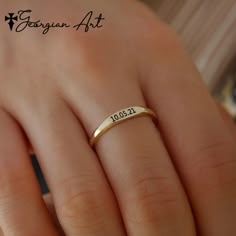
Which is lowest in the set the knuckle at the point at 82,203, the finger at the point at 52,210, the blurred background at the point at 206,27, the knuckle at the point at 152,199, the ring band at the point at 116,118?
the finger at the point at 52,210

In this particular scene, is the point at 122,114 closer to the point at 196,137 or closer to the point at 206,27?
the point at 196,137

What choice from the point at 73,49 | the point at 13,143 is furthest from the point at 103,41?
the point at 13,143

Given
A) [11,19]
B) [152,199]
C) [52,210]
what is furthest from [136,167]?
[11,19]

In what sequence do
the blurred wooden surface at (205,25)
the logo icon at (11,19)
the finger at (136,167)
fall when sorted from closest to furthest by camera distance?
the finger at (136,167), the logo icon at (11,19), the blurred wooden surface at (205,25)

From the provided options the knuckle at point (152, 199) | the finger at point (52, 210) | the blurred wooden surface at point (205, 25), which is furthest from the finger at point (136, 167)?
the blurred wooden surface at point (205, 25)

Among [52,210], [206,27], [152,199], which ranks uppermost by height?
[206,27]

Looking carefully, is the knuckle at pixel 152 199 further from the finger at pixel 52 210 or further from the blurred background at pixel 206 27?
the blurred background at pixel 206 27

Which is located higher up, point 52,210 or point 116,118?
point 116,118
